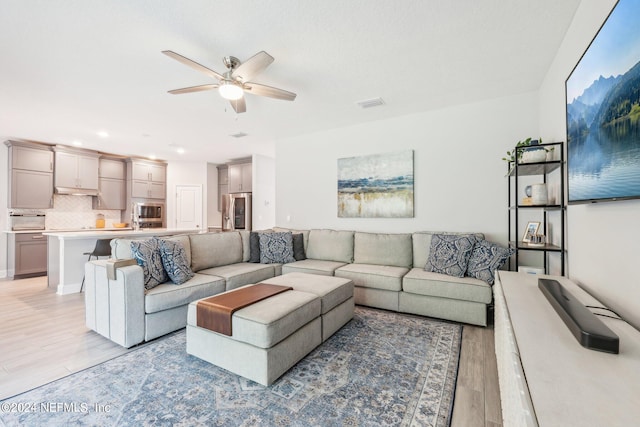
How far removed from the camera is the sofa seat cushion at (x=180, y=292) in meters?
2.51

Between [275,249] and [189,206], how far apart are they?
467cm

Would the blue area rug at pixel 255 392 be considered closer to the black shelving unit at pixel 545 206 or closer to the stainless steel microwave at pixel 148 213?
the black shelving unit at pixel 545 206

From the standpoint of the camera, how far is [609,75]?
1.32 m

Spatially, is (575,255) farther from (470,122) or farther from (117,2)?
(117,2)

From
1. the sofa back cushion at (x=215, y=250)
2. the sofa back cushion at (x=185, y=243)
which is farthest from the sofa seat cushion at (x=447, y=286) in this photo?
the sofa back cushion at (x=185, y=243)

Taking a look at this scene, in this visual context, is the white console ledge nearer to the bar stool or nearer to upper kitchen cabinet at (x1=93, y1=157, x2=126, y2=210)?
the bar stool

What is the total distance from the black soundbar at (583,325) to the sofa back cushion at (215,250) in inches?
132

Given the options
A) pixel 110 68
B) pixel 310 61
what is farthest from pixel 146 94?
pixel 310 61

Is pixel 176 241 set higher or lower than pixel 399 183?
lower

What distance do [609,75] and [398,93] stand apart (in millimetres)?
2179

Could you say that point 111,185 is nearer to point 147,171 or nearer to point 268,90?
point 147,171

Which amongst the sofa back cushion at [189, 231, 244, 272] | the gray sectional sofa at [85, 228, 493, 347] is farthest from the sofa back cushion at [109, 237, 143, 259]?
the sofa back cushion at [189, 231, 244, 272]

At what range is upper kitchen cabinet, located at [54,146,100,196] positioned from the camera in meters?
5.59

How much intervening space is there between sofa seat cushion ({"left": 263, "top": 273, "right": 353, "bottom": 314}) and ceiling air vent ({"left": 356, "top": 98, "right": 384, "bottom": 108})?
88.9 inches
